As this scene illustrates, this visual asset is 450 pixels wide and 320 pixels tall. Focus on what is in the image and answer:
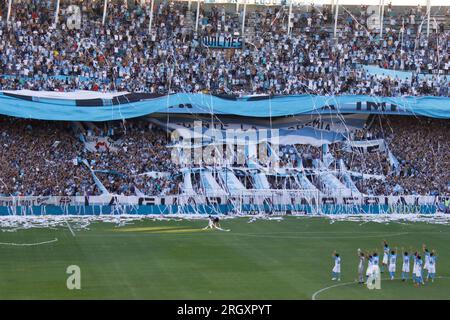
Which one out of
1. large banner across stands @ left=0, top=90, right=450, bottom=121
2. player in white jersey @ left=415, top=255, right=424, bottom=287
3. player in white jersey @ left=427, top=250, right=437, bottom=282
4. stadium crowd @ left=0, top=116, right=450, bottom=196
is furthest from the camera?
large banner across stands @ left=0, top=90, right=450, bottom=121

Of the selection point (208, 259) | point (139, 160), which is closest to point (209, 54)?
point (139, 160)

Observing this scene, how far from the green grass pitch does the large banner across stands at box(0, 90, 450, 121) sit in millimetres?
12302

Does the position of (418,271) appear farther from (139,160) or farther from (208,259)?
(139,160)

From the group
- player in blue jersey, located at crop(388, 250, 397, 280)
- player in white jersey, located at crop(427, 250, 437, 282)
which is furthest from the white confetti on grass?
player in white jersey, located at crop(427, 250, 437, 282)

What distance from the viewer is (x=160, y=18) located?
69750mm

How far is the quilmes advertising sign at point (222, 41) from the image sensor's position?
227ft

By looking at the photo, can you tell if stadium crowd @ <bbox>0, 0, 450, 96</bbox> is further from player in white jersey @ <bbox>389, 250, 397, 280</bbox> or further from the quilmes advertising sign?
player in white jersey @ <bbox>389, 250, 397, 280</bbox>

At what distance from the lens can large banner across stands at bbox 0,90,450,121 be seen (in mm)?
59125

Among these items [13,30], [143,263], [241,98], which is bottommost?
[143,263]

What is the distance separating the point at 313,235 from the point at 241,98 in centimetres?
1901

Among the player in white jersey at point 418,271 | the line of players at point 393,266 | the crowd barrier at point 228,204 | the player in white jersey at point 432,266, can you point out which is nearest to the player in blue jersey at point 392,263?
the line of players at point 393,266

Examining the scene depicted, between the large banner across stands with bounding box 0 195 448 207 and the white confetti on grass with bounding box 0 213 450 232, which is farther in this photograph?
the large banner across stands with bounding box 0 195 448 207
